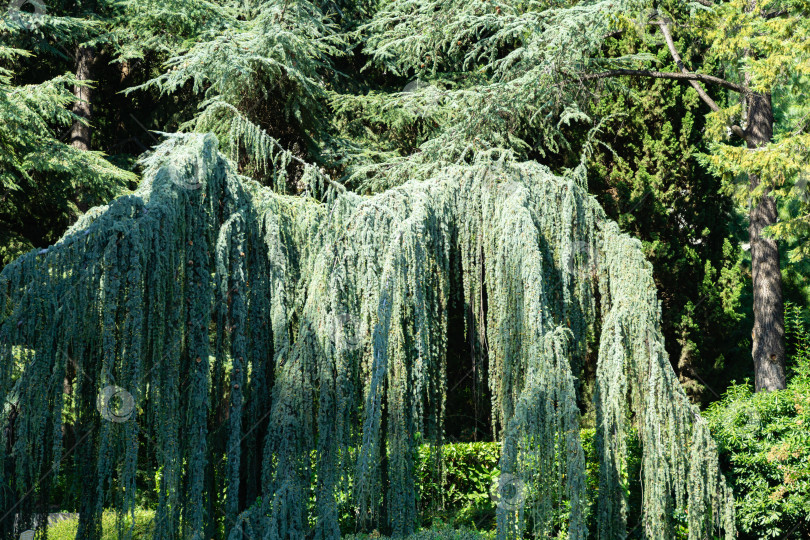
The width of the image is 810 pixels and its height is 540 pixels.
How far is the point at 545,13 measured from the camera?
9.02 meters

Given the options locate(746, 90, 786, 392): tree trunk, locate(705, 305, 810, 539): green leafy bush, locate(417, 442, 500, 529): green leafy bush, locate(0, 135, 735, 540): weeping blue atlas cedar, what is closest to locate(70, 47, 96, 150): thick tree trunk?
locate(0, 135, 735, 540): weeping blue atlas cedar

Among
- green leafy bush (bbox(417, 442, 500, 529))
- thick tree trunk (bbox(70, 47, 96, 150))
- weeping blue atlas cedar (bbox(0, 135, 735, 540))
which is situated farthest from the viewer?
thick tree trunk (bbox(70, 47, 96, 150))

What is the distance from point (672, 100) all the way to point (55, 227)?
378 inches

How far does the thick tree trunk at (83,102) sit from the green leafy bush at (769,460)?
9543 millimetres

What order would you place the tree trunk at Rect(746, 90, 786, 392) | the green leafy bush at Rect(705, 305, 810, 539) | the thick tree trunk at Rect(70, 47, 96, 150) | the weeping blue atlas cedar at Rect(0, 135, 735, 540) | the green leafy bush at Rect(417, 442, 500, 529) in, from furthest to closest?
the thick tree trunk at Rect(70, 47, 96, 150), the tree trunk at Rect(746, 90, 786, 392), the green leafy bush at Rect(417, 442, 500, 529), the green leafy bush at Rect(705, 305, 810, 539), the weeping blue atlas cedar at Rect(0, 135, 735, 540)

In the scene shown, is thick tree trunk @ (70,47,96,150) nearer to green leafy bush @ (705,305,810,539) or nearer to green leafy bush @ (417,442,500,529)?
green leafy bush @ (417,442,500,529)

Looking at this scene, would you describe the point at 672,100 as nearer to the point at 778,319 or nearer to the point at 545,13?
the point at 545,13

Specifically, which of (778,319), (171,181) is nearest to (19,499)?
(171,181)

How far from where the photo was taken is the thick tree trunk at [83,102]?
11.1m

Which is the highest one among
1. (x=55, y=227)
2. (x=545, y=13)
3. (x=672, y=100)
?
(x=545, y=13)

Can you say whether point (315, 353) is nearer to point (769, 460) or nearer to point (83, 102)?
point (769, 460)

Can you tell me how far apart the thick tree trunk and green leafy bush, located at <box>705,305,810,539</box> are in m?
9.54

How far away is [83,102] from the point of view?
1112 cm

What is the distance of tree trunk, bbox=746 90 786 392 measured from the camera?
8.90 m
